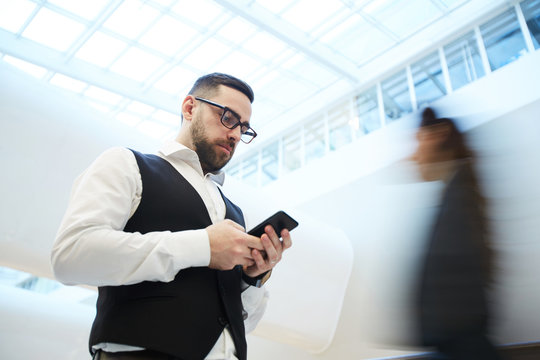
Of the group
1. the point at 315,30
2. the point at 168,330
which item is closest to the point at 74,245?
the point at 168,330

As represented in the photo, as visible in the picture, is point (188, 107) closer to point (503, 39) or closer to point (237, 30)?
point (503, 39)

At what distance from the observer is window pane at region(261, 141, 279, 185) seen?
37.6 feet

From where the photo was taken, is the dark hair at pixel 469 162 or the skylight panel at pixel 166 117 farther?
the skylight panel at pixel 166 117

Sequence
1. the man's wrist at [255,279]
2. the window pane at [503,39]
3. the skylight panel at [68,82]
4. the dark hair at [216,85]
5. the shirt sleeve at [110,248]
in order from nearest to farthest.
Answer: the shirt sleeve at [110,248] < the man's wrist at [255,279] < the dark hair at [216,85] < the window pane at [503,39] < the skylight panel at [68,82]

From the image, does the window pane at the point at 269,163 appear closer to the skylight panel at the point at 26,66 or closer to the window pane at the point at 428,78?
the window pane at the point at 428,78

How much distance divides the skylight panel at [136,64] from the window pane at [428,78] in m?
5.87

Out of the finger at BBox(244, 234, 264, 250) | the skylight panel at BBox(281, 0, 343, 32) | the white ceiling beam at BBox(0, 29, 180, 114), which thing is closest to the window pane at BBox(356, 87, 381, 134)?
the skylight panel at BBox(281, 0, 343, 32)

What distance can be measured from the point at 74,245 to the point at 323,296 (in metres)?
4.07

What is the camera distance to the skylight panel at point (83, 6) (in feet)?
27.6

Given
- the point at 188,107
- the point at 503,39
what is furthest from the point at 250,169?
the point at 188,107

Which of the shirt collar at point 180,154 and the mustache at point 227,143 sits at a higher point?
the mustache at point 227,143

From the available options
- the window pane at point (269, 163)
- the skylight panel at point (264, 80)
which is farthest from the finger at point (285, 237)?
the window pane at point (269, 163)

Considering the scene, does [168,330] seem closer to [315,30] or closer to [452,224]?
[452,224]

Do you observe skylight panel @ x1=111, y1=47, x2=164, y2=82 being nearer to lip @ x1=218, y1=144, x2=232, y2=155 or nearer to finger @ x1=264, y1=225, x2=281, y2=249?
lip @ x1=218, y1=144, x2=232, y2=155
